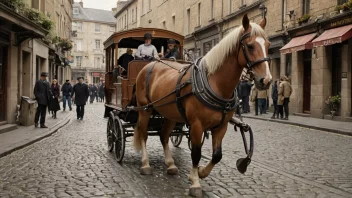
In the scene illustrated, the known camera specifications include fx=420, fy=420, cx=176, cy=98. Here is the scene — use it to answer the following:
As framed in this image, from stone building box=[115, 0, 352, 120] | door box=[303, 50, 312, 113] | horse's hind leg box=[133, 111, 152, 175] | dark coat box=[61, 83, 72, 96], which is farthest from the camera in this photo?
dark coat box=[61, 83, 72, 96]

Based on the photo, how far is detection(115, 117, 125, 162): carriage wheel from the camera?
7.23 metres

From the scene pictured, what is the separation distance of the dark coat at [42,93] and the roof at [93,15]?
66.7 metres

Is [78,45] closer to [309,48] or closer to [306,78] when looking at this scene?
[306,78]

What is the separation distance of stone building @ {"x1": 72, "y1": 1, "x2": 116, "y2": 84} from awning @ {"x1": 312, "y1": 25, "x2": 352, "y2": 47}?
62.6 m

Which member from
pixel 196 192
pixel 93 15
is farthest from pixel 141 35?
pixel 93 15

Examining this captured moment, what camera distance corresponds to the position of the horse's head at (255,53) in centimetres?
474

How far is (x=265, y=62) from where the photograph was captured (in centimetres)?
477

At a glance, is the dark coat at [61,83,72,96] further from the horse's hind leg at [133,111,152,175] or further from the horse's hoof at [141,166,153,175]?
the horse's hoof at [141,166,153,175]

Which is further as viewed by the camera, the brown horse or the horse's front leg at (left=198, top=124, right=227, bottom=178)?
the horse's front leg at (left=198, top=124, right=227, bottom=178)

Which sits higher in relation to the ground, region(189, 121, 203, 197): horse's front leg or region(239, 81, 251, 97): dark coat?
region(239, 81, 251, 97): dark coat

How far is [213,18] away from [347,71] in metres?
15.7

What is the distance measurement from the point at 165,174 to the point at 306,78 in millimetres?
16251

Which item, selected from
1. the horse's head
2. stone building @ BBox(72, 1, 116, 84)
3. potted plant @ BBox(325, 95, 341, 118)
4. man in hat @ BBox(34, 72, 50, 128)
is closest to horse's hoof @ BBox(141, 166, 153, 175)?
the horse's head

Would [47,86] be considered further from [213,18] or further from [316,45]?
[213,18]
